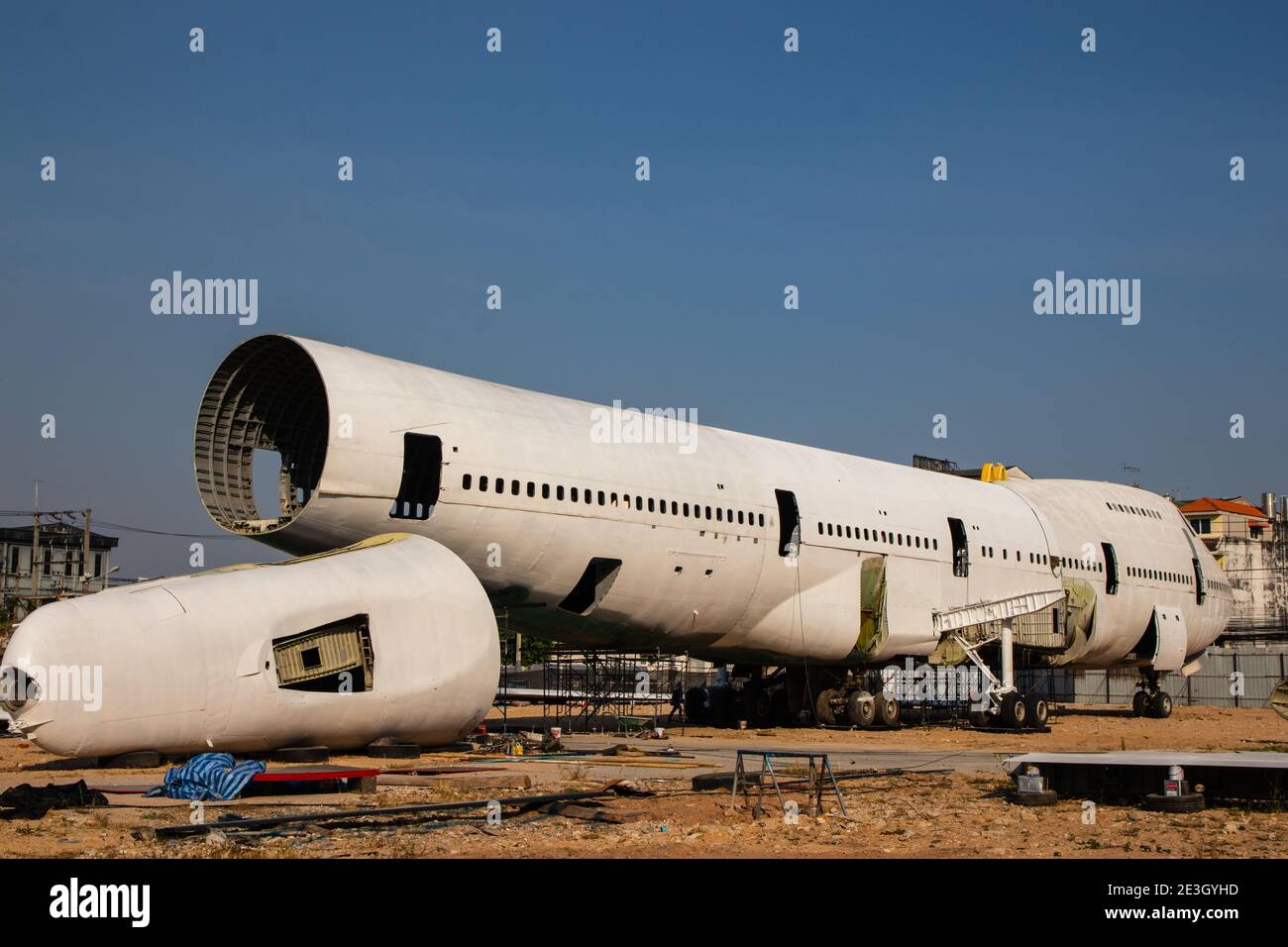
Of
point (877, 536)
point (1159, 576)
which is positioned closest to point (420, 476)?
point (877, 536)

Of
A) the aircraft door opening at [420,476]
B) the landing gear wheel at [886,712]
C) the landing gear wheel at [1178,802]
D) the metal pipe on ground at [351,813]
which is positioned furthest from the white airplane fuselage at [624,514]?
the landing gear wheel at [1178,802]

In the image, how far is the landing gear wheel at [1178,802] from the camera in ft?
54.0

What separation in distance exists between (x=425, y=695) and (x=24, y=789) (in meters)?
8.04

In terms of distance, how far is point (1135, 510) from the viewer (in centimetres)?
4884

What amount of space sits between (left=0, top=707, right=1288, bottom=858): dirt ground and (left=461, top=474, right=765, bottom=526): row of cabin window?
6.59m

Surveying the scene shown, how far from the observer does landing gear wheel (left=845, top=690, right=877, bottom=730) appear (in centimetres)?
3647

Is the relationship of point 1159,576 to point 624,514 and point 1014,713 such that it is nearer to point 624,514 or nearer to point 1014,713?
point 1014,713

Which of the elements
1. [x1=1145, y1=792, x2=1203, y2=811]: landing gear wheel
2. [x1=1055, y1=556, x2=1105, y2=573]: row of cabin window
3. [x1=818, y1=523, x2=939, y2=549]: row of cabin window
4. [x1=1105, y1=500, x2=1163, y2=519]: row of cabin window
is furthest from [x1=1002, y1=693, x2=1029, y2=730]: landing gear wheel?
[x1=1145, y1=792, x2=1203, y2=811]: landing gear wheel

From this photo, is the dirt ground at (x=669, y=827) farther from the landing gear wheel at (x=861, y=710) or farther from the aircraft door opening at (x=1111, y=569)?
the aircraft door opening at (x=1111, y=569)

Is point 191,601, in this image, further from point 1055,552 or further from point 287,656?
point 1055,552

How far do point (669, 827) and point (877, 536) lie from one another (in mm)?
22595

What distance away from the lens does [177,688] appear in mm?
19688

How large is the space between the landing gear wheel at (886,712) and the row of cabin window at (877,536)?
14.3 ft
